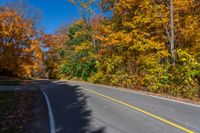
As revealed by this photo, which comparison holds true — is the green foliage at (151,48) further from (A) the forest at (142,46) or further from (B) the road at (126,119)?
(B) the road at (126,119)

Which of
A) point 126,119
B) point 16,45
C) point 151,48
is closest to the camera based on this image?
point 126,119

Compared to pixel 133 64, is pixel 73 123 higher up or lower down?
lower down

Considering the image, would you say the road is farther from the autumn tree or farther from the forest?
the autumn tree

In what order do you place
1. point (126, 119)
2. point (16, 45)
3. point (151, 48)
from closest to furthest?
1. point (126, 119)
2. point (151, 48)
3. point (16, 45)

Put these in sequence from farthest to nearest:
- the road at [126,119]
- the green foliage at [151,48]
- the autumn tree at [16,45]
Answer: the autumn tree at [16,45] → the green foliage at [151,48] → the road at [126,119]

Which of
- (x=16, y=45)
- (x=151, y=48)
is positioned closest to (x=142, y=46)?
(x=151, y=48)

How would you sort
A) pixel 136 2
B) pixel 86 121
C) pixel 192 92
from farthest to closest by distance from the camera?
pixel 136 2
pixel 192 92
pixel 86 121

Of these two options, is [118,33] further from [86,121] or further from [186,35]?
[86,121]

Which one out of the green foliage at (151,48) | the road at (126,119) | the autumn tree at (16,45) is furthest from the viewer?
the autumn tree at (16,45)

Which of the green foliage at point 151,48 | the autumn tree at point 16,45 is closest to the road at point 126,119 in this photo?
the green foliage at point 151,48

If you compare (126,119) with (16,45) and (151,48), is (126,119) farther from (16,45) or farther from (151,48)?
(16,45)

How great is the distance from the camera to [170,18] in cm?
1861

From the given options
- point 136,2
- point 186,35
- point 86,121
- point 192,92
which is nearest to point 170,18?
point 186,35

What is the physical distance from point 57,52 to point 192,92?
124 feet
